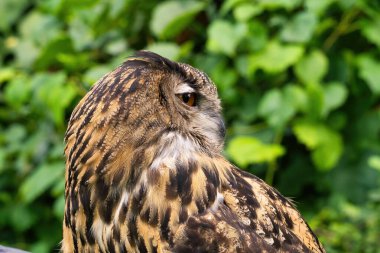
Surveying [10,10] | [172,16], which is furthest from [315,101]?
[10,10]

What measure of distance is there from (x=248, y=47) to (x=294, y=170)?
0.73 meters

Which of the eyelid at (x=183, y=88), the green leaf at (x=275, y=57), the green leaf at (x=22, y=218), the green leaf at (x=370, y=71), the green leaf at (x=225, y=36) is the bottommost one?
the green leaf at (x=22, y=218)

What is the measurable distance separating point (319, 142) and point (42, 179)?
1490 mm

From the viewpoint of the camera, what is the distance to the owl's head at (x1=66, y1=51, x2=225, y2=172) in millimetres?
2387

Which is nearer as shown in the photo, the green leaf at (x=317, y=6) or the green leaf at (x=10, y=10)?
the green leaf at (x=317, y=6)

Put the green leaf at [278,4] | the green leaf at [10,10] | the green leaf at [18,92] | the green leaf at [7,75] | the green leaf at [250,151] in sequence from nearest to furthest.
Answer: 1. the green leaf at [250,151]
2. the green leaf at [278,4]
3. the green leaf at [18,92]
4. the green leaf at [7,75]
5. the green leaf at [10,10]

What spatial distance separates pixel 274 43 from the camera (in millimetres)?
4551

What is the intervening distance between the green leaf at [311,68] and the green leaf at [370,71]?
0.67 ft

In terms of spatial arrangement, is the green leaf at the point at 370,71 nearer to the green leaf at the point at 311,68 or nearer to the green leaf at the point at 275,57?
the green leaf at the point at 311,68

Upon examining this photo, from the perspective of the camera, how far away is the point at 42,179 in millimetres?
4891

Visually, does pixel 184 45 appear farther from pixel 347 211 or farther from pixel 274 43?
pixel 347 211

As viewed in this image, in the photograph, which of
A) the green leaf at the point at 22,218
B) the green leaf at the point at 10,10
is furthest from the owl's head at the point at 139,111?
the green leaf at the point at 10,10

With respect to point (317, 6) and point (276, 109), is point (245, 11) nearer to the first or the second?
point (317, 6)

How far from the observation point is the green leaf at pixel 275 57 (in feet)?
14.6
